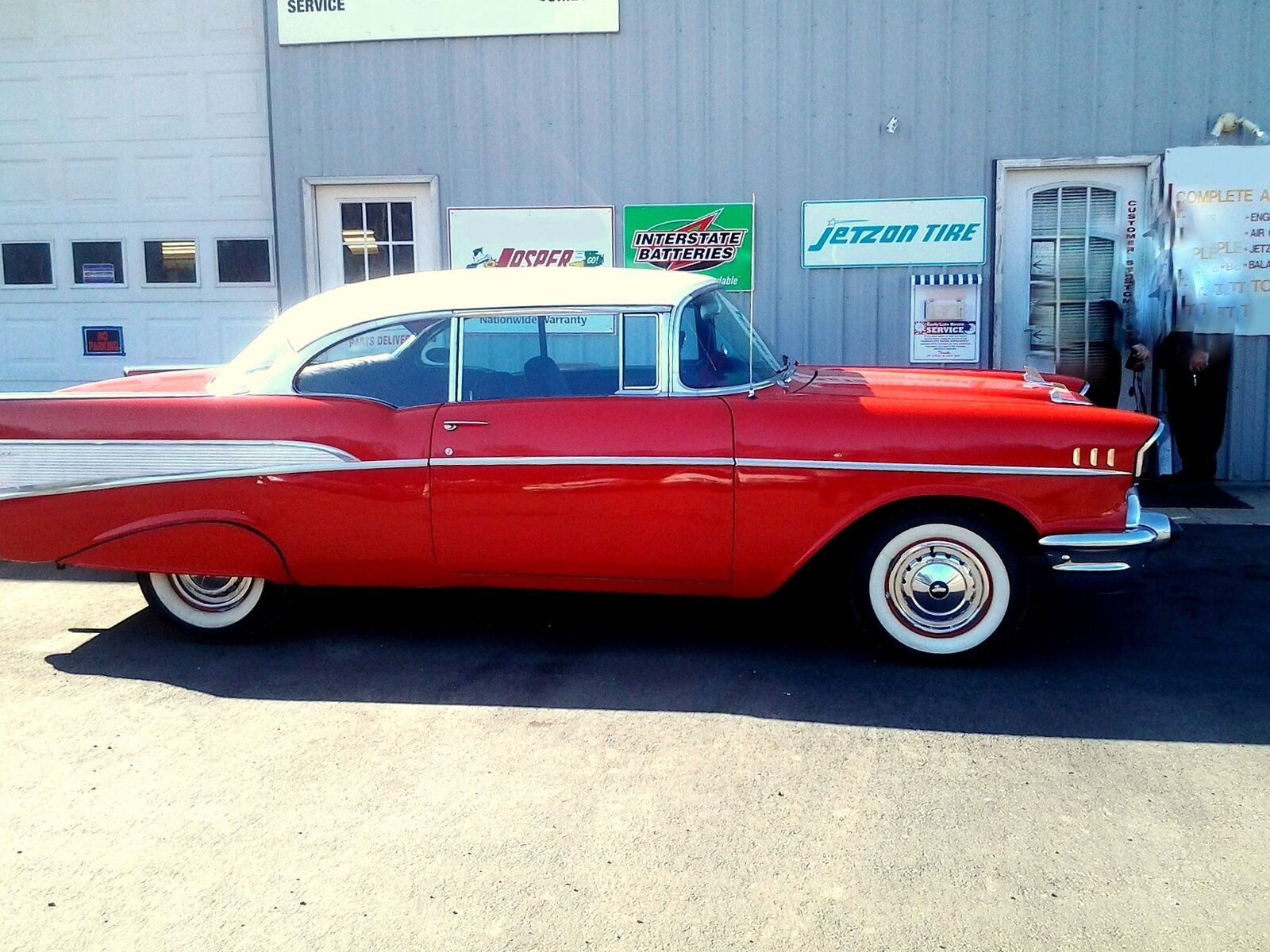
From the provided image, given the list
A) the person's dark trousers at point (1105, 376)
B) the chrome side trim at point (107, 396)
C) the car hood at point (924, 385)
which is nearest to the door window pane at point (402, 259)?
the chrome side trim at point (107, 396)

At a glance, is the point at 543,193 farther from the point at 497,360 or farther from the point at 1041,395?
the point at 1041,395

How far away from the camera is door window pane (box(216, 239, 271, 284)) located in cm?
966

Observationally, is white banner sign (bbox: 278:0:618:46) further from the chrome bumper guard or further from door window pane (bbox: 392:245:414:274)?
the chrome bumper guard

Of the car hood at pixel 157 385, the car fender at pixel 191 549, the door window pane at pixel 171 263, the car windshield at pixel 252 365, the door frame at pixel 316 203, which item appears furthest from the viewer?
the door window pane at pixel 171 263

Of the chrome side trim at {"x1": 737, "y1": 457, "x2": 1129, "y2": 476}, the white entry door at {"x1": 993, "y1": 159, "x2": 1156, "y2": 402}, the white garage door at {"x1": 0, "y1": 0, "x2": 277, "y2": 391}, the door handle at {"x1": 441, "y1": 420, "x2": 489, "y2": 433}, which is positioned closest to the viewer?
the chrome side trim at {"x1": 737, "y1": 457, "x2": 1129, "y2": 476}

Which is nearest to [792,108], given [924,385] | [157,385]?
[924,385]

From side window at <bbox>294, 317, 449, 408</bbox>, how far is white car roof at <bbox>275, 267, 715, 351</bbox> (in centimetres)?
8

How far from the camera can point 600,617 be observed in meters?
5.61

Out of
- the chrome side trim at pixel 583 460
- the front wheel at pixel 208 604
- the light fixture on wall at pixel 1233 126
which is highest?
the light fixture on wall at pixel 1233 126

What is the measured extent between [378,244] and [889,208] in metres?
4.10

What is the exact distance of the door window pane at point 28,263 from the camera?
9.92 m

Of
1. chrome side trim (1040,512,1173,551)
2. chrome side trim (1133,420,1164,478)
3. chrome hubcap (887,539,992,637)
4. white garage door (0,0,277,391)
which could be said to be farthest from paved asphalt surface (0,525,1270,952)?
white garage door (0,0,277,391)

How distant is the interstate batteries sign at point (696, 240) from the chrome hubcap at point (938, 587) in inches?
179

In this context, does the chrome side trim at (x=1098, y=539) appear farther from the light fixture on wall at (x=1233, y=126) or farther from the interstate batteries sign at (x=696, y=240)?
the light fixture on wall at (x=1233, y=126)
